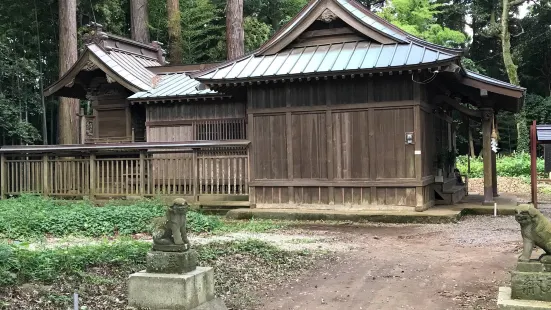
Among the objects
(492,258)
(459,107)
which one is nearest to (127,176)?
(459,107)

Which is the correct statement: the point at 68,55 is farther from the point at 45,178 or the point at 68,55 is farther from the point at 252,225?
the point at 252,225

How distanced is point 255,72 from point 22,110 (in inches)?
856

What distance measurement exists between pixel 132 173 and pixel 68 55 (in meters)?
8.99

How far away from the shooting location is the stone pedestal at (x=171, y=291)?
17.1 feet

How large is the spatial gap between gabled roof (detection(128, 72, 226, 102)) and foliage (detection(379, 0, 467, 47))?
16523 mm

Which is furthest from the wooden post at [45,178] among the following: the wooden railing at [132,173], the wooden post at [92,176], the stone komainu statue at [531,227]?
the stone komainu statue at [531,227]

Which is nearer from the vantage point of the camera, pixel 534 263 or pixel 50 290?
pixel 534 263

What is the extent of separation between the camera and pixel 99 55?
1661 centimetres

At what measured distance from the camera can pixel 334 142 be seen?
43.4 feet

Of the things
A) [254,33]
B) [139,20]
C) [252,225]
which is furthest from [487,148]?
[139,20]

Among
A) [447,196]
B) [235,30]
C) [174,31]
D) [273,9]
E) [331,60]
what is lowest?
[447,196]

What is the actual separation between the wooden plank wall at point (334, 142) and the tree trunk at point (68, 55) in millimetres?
11152

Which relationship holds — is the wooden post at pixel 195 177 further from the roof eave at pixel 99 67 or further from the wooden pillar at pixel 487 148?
the wooden pillar at pixel 487 148

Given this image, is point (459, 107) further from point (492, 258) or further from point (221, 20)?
point (221, 20)
